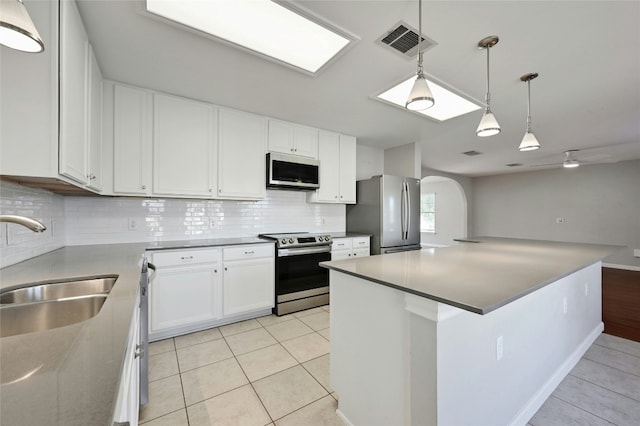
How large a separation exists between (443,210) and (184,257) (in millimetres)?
8353

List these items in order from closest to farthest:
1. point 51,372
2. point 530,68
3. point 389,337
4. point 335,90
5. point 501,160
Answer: point 51,372
point 389,337
point 530,68
point 335,90
point 501,160

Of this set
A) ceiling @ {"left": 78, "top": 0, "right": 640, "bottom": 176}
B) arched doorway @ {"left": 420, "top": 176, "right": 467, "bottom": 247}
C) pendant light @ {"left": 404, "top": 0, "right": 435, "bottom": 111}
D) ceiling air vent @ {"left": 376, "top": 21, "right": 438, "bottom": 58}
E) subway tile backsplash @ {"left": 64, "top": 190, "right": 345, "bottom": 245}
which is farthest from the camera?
arched doorway @ {"left": 420, "top": 176, "right": 467, "bottom": 247}

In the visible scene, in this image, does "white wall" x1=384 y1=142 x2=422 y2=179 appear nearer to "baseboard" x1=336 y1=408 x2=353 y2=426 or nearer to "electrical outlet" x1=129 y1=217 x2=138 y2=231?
"baseboard" x1=336 y1=408 x2=353 y2=426

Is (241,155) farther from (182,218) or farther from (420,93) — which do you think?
(420,93)

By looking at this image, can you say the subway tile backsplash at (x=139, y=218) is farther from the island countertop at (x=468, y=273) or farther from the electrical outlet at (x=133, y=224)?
the island countertop at (x=468, y=273)

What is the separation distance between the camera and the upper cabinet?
4.36ft

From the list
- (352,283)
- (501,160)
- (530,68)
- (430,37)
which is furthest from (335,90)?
(501,160)

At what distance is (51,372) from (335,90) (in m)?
2.64

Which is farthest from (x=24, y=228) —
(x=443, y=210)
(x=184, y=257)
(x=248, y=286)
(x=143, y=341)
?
(x=443, y=210)

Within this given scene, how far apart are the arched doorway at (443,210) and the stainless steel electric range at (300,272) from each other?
5.94 meters

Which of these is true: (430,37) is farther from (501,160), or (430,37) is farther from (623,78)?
(501,160)

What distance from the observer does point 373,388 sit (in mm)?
1374

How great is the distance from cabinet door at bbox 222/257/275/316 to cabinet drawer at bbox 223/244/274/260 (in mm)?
50

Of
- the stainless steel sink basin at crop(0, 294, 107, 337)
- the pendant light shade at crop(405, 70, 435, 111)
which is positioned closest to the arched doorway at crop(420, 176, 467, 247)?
the pendant light shade at crop(405, 70, 435, 111)
